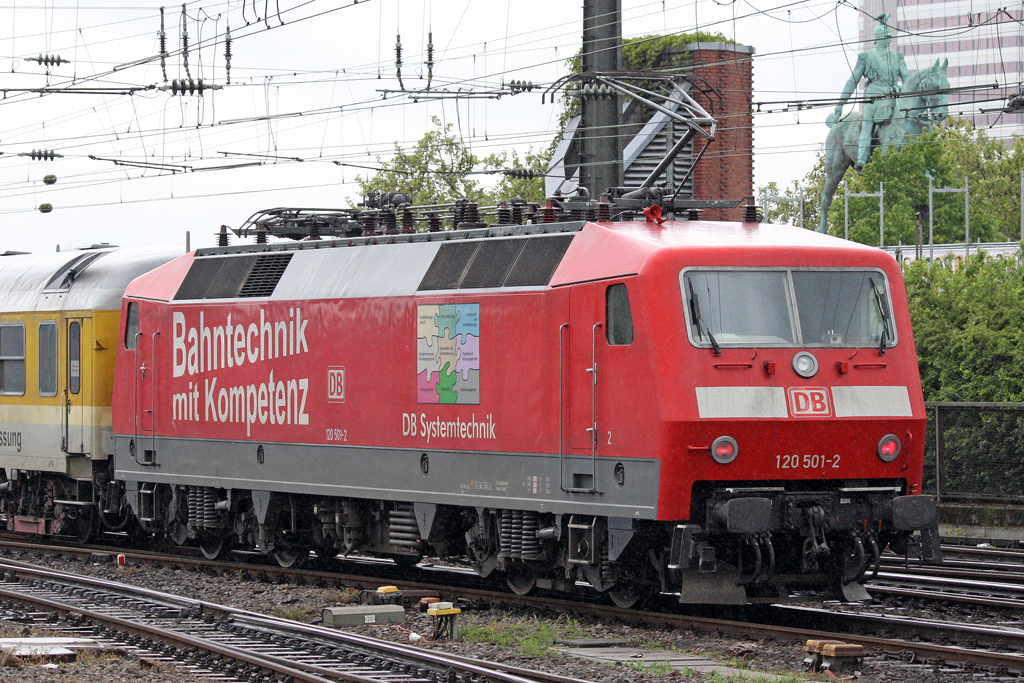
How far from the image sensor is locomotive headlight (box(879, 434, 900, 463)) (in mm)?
11805

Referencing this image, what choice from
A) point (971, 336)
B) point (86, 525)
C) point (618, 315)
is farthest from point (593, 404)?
point (971, 336)

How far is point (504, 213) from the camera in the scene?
14.1 metres

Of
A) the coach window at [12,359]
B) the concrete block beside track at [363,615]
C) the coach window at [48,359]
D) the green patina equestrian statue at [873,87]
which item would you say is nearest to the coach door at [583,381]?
the concrete block beside track at [363,615]

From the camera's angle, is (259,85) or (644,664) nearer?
(644,664)

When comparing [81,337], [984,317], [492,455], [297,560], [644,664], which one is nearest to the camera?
[644,664]

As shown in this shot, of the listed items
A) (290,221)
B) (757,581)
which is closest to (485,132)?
(290,221)

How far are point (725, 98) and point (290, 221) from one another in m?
23.1

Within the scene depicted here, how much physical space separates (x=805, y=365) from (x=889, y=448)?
41.3 inches

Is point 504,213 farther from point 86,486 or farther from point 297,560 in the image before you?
point 86,486

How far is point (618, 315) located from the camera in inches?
466

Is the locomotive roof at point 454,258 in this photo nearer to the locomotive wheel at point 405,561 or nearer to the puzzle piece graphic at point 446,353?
the puzzle piece graphic at point 446,353

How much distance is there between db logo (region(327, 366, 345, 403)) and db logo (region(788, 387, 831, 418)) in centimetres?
523

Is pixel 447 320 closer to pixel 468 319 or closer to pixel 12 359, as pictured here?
pixel 468 319

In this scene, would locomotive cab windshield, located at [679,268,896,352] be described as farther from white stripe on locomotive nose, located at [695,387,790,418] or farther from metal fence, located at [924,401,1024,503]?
metal fence, located at [924,401,1024,503]
